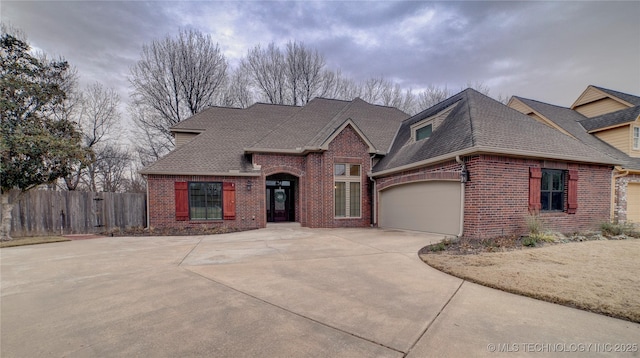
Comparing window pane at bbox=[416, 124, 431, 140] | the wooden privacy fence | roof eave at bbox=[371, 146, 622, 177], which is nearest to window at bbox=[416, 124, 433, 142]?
window pane at bbox=[416, 124, 431, 140]

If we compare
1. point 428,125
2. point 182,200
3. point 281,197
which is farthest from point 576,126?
point 182,200

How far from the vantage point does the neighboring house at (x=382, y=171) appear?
806 cm

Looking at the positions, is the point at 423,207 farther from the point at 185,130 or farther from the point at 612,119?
the point at 185,130

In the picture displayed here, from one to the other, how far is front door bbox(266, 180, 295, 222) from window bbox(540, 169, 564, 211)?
429 inches

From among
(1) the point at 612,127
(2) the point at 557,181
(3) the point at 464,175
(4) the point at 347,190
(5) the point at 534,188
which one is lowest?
(4) the point at 347,190

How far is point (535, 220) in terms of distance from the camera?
7832 millimetres

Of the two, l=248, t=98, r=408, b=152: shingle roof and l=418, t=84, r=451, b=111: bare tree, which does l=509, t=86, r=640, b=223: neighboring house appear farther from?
l=418, t=84, r=451, b=111: bare tree

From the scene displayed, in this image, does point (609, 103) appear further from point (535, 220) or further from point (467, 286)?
point (467, 286)

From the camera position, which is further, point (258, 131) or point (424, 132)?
point (258, 131)

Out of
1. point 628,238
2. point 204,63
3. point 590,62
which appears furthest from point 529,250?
point 204,63

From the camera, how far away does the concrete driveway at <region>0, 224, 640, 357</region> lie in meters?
2.39

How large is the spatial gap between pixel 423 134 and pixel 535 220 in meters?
5.53

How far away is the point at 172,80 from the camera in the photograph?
68.6 ft

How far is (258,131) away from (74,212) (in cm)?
885
